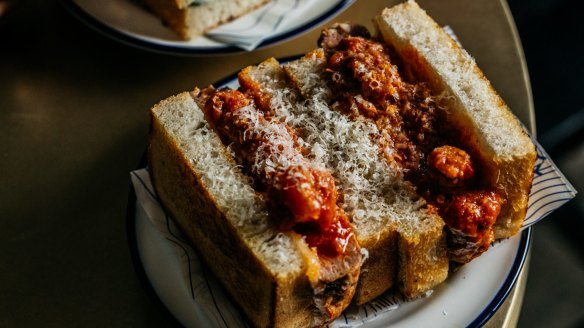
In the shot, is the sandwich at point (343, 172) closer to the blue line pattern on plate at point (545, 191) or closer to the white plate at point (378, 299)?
the white plate at point (378, 299)

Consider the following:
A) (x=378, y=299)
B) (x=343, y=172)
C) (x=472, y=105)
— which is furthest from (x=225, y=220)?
(x=472, y=105)

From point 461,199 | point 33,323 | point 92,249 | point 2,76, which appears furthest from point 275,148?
point 2,76

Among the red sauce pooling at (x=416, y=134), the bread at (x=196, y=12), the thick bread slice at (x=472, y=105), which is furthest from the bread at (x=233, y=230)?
the bread at (x=196, y=12)

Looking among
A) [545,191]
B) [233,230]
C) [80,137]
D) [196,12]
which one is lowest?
[545,191]

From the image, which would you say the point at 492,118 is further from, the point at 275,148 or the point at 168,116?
the point at 168,116

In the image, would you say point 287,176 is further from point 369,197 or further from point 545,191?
point 545,191

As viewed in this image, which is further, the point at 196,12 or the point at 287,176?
the point at 196,12
